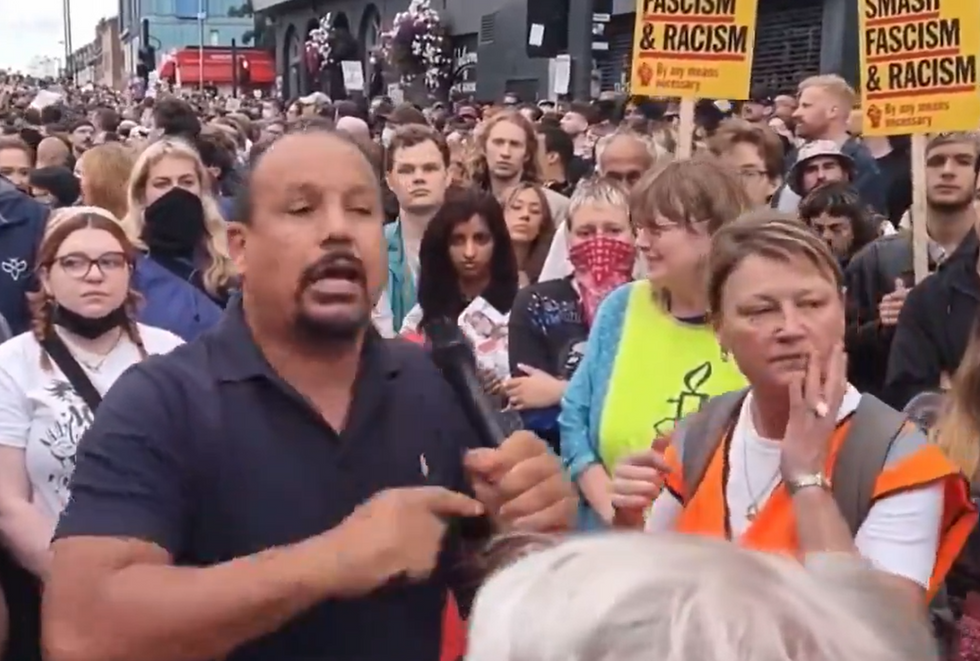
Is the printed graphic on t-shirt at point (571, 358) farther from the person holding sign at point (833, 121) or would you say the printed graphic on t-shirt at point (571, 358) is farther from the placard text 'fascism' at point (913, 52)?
the person holding sign at point (833, 121)

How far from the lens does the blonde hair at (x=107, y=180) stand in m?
6.63

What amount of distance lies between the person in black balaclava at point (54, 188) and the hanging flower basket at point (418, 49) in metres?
24.4

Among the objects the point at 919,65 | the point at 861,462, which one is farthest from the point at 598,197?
the point at 861,462

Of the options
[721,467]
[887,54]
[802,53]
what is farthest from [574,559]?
[802,53]

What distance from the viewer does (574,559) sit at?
1134mm

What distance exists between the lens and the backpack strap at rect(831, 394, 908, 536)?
2408 mm

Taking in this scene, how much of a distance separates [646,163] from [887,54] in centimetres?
125

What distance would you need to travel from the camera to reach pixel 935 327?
432cm

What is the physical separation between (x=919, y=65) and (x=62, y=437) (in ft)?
11.6

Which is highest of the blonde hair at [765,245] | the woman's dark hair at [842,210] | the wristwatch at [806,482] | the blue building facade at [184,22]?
the blue building facade at [184,22]

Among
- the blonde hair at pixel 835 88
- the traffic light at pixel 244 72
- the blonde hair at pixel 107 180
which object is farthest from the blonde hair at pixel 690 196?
the traffic light at pixel 244 72

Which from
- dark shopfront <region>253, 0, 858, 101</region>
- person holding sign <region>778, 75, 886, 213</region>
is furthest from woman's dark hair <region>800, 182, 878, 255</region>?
dark shopfront <region>253, 0, 858, 101</region>

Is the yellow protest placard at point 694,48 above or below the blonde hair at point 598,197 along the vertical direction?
above

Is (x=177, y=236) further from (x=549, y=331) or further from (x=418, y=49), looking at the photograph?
(x=418, y=49)
